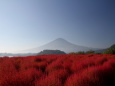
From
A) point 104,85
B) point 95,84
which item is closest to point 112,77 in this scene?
point 104,85

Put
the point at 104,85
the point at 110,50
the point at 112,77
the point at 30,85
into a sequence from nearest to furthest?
the point at 30,85, the point at 104,85, the point at 112,77, the point at 110,50

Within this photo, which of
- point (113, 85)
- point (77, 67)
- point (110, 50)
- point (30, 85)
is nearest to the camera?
point (30, 85)

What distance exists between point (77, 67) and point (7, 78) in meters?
2.38

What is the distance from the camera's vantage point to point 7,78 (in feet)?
8.04

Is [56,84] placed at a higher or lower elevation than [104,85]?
higher

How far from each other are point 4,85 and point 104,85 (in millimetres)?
2219

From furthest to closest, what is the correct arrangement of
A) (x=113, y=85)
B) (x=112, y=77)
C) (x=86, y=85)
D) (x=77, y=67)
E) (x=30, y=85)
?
(x=77, y=67), (x=112, y=77), (x=113, y=85), (x=30, y=85), (x=86, y=85)

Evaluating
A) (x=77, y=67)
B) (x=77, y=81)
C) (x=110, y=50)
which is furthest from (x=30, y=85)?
(x=110, y=50)

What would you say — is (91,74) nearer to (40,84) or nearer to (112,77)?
(112,77)

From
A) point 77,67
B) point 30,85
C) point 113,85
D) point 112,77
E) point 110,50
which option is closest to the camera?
point 30,85

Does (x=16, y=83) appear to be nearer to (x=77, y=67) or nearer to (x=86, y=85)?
(x=86, y=85)

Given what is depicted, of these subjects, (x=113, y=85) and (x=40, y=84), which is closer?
(x=40, y=84)

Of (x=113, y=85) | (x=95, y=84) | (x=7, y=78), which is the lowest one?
(x=113, y=85)

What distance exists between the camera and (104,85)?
104 inches
